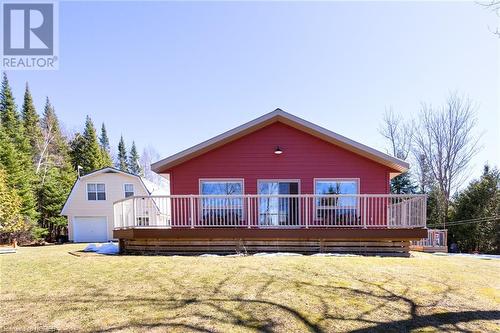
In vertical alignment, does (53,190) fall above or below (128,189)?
below

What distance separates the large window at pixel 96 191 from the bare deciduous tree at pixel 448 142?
25.3 m

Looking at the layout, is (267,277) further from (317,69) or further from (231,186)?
(317,69)

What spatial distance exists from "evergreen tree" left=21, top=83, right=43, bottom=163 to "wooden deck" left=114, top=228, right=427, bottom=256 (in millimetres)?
35030

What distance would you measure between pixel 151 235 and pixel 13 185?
22.6 metres

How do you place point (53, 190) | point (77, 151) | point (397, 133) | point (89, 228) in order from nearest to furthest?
point (89, 228) → point (397, 133) → point (53, 190) → point (77, 151)

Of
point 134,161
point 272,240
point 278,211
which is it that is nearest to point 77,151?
point 134,161

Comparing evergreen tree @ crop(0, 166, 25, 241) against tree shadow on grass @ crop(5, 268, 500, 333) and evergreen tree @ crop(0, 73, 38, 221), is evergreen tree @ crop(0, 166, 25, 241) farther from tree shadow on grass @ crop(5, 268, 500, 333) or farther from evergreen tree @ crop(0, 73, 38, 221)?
tree shadow on grass @ crop(5, 268, 500, 333)

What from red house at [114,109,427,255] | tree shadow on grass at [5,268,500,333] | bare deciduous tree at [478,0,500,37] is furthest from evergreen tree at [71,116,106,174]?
bare deciduous tree at [478,0,500,37]

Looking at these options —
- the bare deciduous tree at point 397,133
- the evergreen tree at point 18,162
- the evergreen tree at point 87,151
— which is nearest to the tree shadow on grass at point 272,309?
the bare deciduous tree at point 397,133

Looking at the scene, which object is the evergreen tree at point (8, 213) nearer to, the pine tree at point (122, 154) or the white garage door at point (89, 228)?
the white garage door at point (89, 228)

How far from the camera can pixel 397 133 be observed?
84.6 ft

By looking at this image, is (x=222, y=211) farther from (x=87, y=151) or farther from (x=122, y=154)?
(x=122, y=154)

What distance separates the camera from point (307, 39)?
507 inches

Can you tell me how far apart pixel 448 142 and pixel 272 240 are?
21.7m
